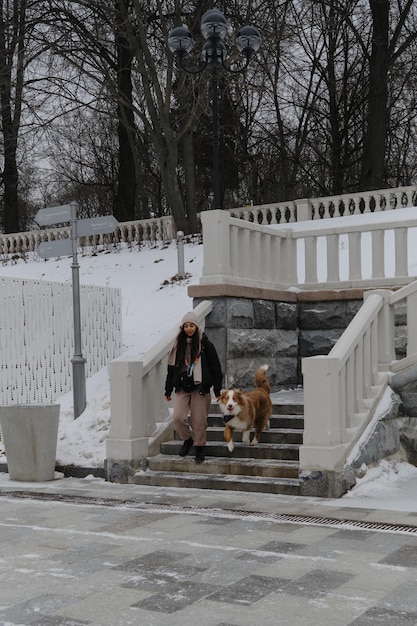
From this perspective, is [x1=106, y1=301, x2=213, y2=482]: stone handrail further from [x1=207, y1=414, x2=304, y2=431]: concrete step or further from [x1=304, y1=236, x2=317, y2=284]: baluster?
[x1=304, y1=236, x2=317, y2=284]: baluster

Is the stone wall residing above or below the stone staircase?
above

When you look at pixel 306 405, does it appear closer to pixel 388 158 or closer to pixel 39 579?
pixel 39 579

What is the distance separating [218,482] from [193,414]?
898 millimetres

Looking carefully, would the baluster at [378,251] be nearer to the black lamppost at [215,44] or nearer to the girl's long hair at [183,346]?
the black lamppost at [215,44]

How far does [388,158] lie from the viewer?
33.2 meters

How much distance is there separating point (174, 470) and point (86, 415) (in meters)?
2.03

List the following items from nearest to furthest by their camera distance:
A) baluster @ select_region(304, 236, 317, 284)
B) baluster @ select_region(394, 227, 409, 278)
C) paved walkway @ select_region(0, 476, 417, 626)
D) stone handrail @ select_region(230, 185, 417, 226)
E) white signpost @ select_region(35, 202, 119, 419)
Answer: paved walkway @ select_region(0, 476, 417, 626) → white signpost @ select_region(35, 202, 119, 419) → baluster @ select_region(394, 227, 409, 278) → baluster @ select_region(304, 236, 317, 284) → stone handrail @ select_region(230, 185, 417, 226)

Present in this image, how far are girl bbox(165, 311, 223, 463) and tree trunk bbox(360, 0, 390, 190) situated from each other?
16.0 metres

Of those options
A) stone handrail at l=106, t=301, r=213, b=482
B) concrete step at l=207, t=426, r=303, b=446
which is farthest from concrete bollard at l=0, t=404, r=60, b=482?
concrete step at l=207, t=426, r=303, b=446

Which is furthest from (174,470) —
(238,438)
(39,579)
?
(39,579)

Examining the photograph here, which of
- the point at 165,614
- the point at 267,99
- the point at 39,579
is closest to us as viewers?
the point at 165,614

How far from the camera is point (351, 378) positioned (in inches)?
350

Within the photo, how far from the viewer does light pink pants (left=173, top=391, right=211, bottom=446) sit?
9266 mm

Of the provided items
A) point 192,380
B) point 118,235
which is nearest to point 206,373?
point 192,380
